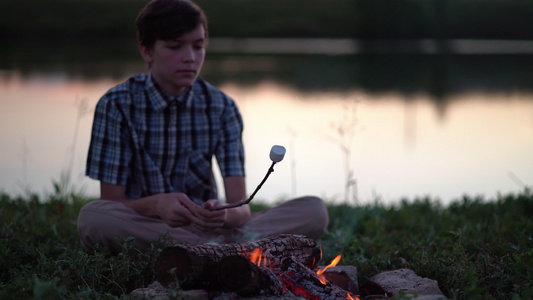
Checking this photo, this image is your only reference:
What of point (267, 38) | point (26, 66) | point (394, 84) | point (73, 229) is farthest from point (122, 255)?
point (267, 38)

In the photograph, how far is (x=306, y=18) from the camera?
112ft

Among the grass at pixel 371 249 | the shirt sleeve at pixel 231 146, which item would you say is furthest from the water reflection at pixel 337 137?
the shirt sleeve at pixel 231 146

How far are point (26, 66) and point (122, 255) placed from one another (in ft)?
42.1

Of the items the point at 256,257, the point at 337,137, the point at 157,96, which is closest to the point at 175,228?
the point at 157,96

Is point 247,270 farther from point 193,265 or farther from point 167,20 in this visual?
point 167,20

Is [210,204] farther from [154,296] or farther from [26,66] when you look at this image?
[26,66]

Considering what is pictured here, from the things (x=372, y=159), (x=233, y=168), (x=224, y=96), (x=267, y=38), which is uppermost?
(x=267, y=38)

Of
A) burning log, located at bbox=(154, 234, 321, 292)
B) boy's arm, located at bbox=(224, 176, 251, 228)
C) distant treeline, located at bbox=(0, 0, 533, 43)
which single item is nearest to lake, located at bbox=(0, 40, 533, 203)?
boy's arm, located at bbox=(224, 176, 251, 228)

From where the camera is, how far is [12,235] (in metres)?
3.34

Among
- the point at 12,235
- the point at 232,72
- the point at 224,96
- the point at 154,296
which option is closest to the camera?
the point at 154,296

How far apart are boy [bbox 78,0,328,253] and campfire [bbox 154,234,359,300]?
61 cm

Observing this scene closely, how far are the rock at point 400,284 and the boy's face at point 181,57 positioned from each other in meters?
1.41

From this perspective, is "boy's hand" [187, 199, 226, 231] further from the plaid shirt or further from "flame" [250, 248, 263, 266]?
the plaid shirt

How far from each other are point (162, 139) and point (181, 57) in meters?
0.47
